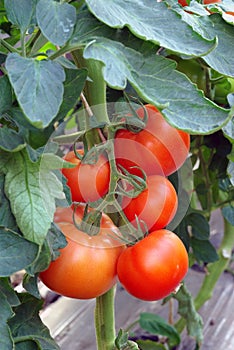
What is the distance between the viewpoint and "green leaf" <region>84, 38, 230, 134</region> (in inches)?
14.1

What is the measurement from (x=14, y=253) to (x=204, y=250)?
1.85ft

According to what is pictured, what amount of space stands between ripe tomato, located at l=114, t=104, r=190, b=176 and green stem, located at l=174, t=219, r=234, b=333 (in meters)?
0.63

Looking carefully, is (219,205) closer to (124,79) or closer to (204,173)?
(204,173)

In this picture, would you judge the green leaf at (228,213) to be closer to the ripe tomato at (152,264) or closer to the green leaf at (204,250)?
the green leaf at (204,250)

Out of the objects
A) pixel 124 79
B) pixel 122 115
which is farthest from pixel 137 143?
pixel 124 79

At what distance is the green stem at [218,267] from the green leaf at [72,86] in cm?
73

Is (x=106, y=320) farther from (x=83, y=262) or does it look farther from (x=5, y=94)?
(x=5, y=94)

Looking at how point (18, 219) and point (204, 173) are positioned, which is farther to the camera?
point (204, 173)

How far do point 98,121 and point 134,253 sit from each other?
12 cm

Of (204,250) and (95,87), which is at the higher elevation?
(95,87)

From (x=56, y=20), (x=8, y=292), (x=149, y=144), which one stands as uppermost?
(x=56, y=20)

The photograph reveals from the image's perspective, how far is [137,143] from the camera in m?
0.47

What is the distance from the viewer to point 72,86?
1.31 ft

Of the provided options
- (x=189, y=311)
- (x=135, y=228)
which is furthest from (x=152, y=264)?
(x=189, y=311)
